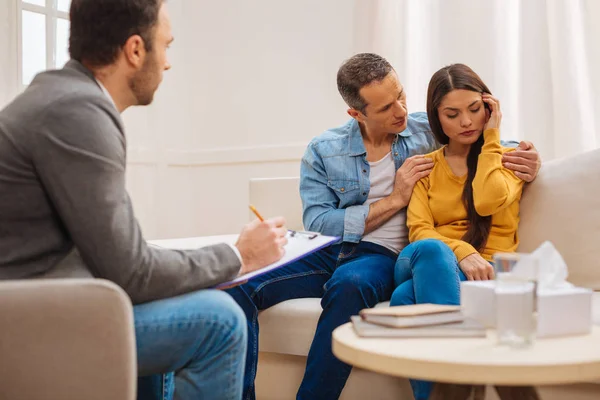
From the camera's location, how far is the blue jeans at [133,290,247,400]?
1.20 m

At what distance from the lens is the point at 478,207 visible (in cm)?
200

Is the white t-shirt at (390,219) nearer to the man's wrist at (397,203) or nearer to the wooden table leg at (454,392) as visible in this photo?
the man's wrist at (397,203)

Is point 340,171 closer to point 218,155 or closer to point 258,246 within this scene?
point 258,246

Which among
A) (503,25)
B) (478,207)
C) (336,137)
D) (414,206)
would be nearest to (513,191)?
(478,207)

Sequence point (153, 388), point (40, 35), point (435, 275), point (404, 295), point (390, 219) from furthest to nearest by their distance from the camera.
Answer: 1. point (40, 35)
2. point (390, 219)
3. point (404, 295)
4. point (435, 275)
5. point (153, 388)

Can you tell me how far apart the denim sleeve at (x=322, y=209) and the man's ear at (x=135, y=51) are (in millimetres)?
967

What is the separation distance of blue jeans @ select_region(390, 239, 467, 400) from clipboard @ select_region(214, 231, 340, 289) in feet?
0.95

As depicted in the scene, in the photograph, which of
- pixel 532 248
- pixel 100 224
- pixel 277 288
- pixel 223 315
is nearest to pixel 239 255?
pixel 223 315

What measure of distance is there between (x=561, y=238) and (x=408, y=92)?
1.06m

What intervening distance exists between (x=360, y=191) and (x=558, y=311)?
1.12 m

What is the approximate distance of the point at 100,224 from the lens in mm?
1146

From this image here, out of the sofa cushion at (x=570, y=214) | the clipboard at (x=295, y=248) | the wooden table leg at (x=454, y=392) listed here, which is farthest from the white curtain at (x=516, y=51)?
the wooden table leg at (x=454, y=392)

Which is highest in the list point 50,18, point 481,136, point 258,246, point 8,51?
point 50,18

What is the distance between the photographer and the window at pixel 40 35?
3.01 m
